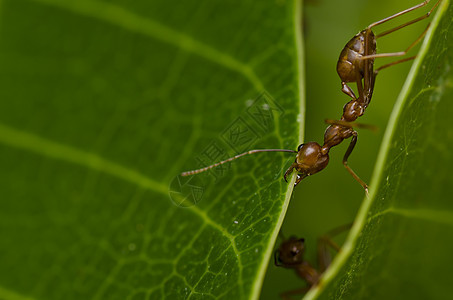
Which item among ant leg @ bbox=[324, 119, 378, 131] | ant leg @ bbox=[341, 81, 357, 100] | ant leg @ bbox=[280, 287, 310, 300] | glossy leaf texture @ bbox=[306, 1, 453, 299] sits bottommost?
glossy leaf texture @ bbox=[306, 1, 453, 299]

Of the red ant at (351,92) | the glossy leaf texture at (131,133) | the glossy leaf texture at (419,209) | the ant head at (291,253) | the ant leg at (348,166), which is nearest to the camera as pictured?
the glossy leaf texture at (419,209)

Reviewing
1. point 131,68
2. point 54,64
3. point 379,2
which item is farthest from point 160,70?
point 379,2

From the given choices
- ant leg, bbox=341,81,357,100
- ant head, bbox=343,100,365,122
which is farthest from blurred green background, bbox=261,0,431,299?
ant head, bbox=343,100,365,122

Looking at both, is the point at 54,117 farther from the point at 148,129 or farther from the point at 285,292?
the point at 285,292

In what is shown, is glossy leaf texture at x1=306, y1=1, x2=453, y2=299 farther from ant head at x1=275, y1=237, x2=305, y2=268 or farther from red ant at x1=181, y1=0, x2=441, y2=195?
ant head at x1=275, y1=237, x2=305, y2=268

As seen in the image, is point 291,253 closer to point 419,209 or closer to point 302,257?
point 302,257

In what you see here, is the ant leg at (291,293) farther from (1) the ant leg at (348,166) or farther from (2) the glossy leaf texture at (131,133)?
(2) the glossy leaf texture at (131,133)

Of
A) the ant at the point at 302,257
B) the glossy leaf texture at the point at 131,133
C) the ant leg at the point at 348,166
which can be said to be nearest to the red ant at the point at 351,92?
the ant leg at the point at 348,166
